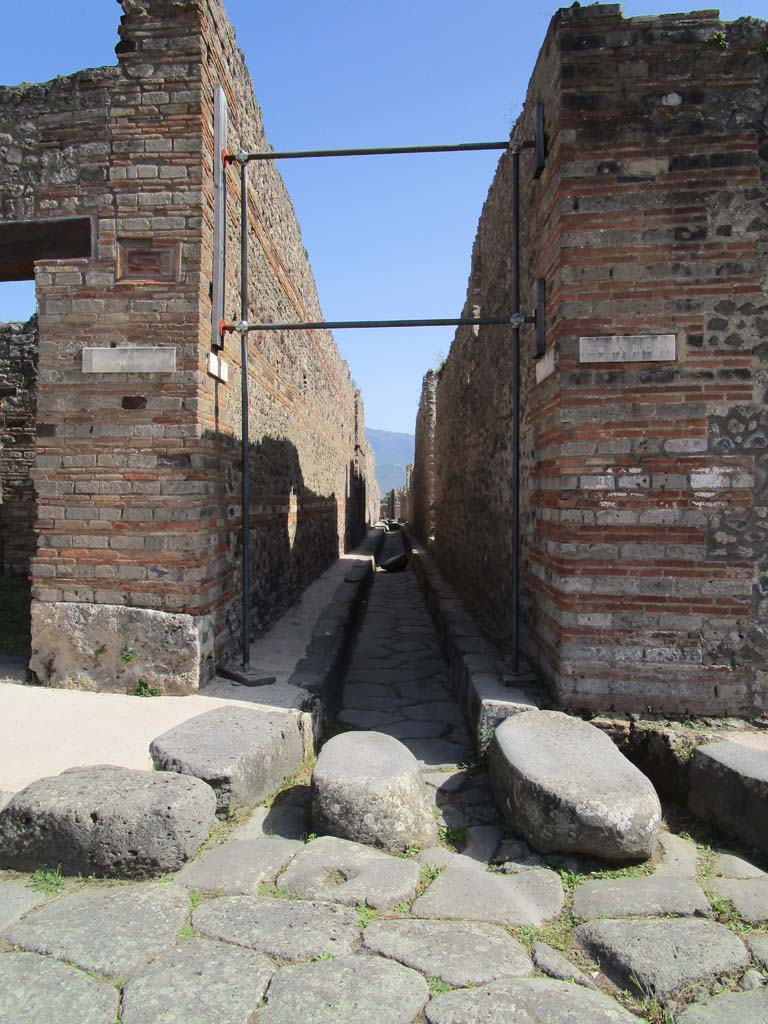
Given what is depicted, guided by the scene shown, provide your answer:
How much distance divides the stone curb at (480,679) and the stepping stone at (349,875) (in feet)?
3.66

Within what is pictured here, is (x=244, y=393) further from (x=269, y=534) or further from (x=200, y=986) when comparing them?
(x=200, y=986)

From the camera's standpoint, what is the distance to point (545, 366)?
391 cm

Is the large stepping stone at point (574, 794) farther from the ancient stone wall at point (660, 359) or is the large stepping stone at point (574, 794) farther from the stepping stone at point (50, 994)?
the stepping stone at point (50, 994)

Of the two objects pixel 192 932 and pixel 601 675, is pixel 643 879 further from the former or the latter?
pixel 192 932

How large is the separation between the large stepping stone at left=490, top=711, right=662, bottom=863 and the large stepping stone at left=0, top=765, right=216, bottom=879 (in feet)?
4.37

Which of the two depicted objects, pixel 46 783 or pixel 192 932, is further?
pixel 46 783

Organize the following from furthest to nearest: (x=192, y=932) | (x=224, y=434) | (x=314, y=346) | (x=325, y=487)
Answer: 1. (x=325, y=487)
2. (x=314, y=346)
3. (x=224, y=434)
4. (x=192, y=932)

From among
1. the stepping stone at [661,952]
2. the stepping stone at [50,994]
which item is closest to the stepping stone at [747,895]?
the stepping stone at [661,952]

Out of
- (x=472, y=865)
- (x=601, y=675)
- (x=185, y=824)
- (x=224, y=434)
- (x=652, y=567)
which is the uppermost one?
(x=224, y=434)

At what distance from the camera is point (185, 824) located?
2.49 m

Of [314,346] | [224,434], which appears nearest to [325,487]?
[314,346]

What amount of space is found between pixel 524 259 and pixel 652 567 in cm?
249

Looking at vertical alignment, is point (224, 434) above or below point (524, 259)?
below

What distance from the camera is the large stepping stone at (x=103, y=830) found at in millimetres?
2412
